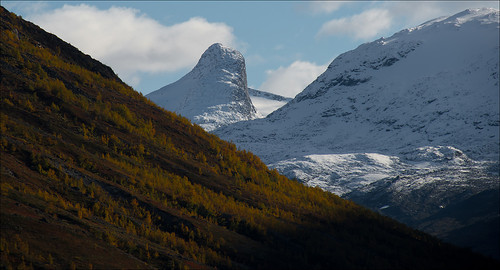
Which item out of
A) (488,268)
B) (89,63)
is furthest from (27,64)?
(488,268)

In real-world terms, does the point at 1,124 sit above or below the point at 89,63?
below

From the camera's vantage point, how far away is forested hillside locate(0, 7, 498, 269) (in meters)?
55.4

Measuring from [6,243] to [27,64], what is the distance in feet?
155

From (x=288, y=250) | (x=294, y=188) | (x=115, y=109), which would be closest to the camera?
(x=288, y=250)

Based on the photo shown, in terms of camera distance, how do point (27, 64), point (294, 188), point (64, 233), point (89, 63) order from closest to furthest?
point (64, 233)
point (27, 64)
point (294, 188)
point (89, 63)

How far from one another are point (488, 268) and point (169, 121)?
173 feet

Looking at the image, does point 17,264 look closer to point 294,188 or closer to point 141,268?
point 141,268

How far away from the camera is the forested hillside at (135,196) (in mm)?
55406

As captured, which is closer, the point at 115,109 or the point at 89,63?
the point at 115,109

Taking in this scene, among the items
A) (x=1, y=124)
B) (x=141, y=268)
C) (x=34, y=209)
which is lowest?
(x=141, y=268)

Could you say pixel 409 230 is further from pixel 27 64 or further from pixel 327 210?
pixel 27 64

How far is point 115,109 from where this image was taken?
9650cm

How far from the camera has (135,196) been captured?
69.8 m

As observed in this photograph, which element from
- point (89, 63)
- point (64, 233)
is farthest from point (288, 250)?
point (89, 63)
